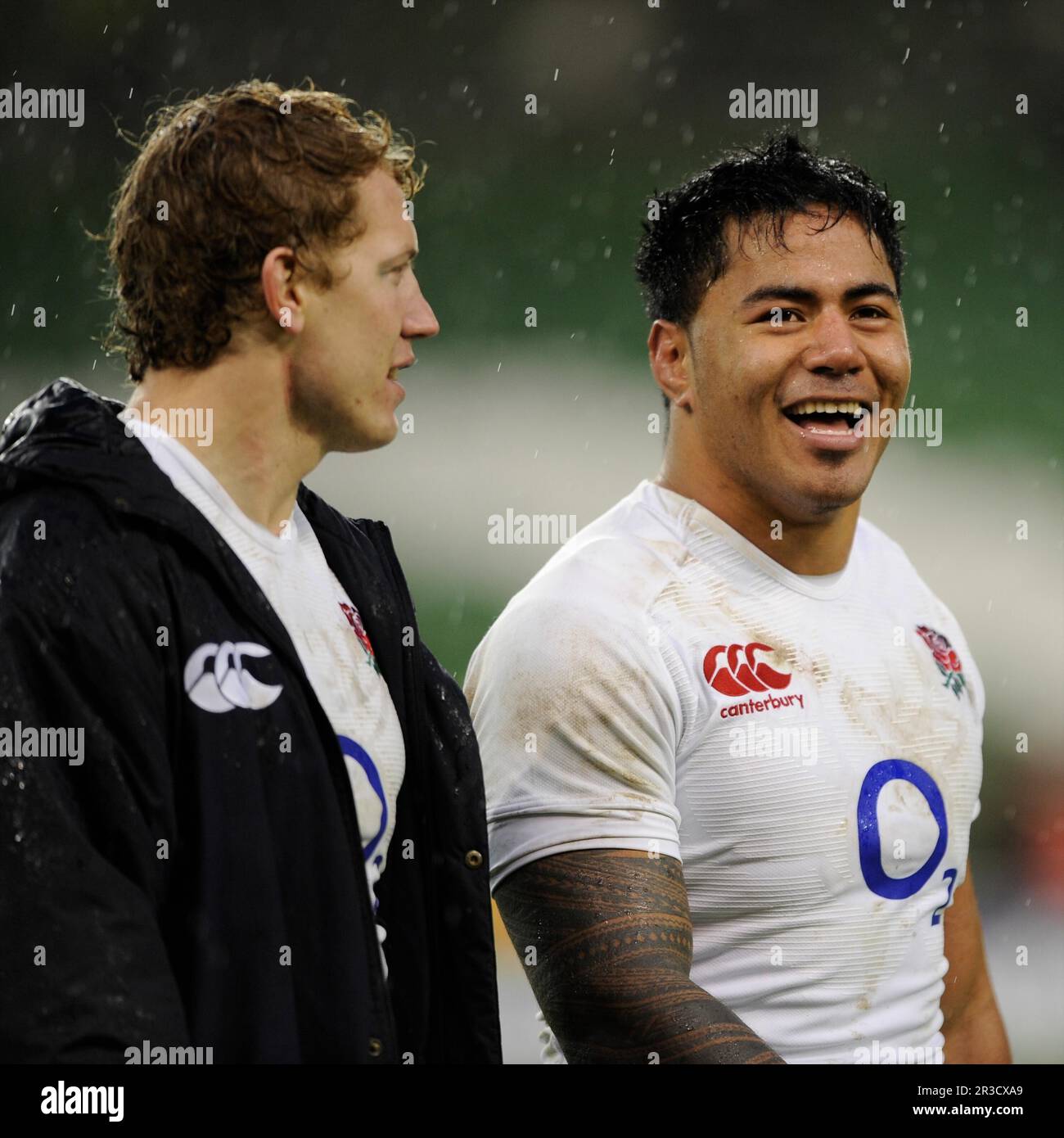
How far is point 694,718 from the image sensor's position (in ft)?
7.14

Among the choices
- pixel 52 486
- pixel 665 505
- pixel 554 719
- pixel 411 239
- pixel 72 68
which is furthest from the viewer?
pixel 72 68

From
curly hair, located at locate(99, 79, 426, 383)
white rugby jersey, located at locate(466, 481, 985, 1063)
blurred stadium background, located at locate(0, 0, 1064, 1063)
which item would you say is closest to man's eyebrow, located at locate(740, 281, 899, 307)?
white rugby jersey, located at locate(466, 481, 985, 1063)

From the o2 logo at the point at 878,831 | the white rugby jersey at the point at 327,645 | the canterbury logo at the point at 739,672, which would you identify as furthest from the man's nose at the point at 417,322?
the o2 logo at the point at 878,831

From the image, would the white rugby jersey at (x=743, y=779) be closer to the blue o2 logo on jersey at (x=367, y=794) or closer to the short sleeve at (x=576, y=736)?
the short sleeve at (x=576, y=736)

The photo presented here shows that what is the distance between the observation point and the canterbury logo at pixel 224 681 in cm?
156

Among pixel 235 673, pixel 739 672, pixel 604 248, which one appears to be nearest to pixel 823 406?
pixel 739 672

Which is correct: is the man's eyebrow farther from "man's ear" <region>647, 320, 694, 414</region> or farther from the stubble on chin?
the stubble on chin

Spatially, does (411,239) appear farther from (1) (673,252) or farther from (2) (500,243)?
(2) (500,243)

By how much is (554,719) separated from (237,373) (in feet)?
2.19

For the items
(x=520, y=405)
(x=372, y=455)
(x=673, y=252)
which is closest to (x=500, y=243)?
(x=520, y=405)

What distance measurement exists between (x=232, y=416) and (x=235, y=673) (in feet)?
1.01

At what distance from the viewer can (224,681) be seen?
5.15 ft

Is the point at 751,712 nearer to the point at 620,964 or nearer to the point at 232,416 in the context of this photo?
the point at 620,964

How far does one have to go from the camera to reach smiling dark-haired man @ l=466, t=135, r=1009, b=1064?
205 cm
